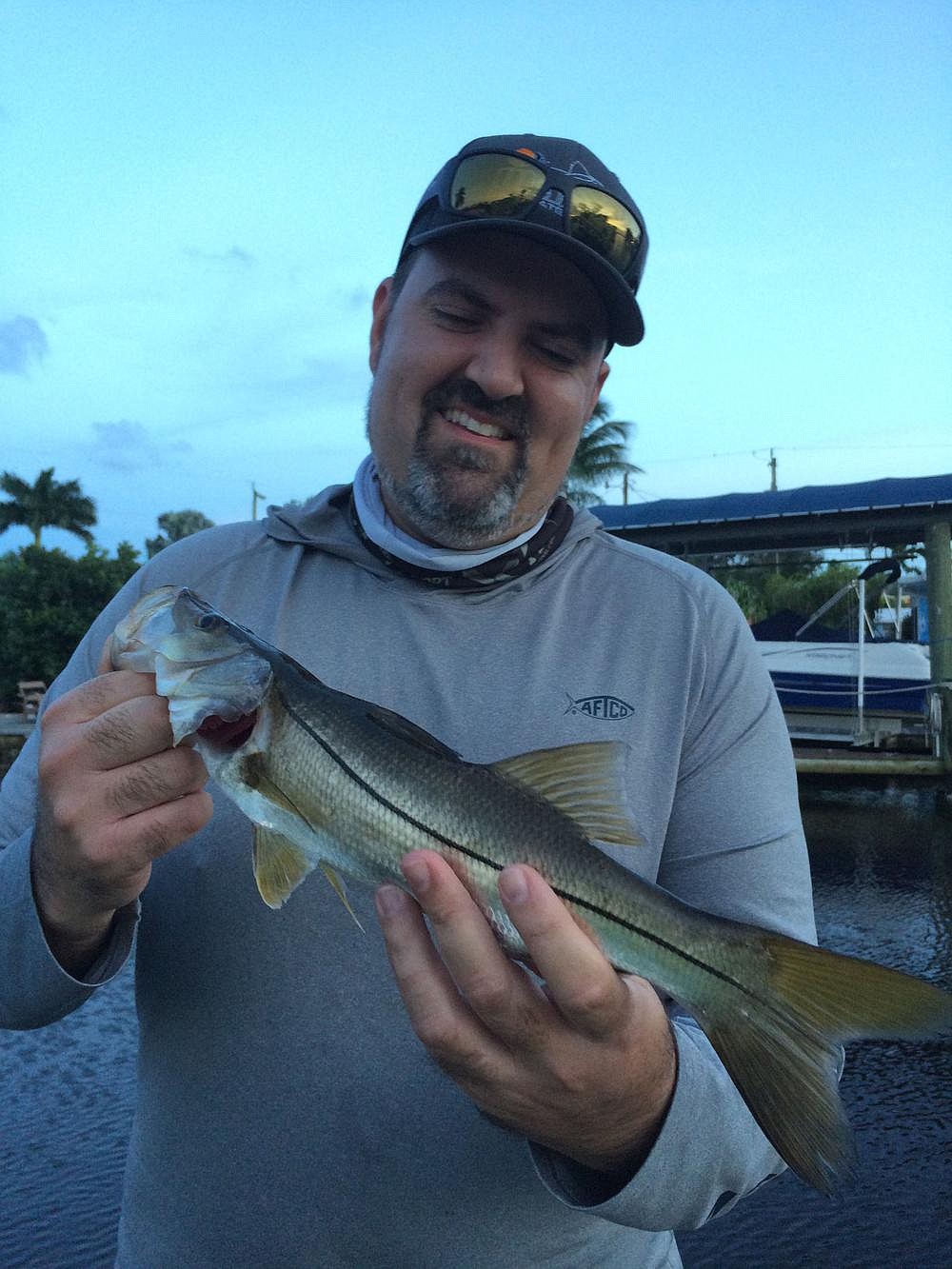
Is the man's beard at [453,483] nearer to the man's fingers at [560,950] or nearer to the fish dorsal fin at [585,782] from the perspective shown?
the fish dorsal fin at [585,782]

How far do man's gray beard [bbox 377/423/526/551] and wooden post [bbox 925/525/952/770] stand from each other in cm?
1943

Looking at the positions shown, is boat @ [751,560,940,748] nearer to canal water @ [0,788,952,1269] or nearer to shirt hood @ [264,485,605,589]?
canal water @ [0,788,952,1269]

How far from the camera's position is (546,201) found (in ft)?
8.91

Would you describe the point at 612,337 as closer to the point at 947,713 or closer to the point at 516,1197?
the point at 516,1197

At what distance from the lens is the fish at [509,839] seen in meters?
1.82

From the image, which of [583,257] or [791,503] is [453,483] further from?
[791,503]

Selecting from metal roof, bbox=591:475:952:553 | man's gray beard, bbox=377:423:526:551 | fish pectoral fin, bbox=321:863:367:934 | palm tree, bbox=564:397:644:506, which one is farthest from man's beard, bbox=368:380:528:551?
palm tree, bbox=564:397:644:506

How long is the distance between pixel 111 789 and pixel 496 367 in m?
1.52

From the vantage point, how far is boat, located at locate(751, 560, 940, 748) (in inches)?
837

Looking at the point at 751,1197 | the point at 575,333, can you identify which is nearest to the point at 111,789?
the point at 575,333

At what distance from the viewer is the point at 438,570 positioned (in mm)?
2738

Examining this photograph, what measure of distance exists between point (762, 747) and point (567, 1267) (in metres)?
1.30

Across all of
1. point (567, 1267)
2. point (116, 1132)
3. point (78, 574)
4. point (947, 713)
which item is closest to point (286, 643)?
point (567, 1267)

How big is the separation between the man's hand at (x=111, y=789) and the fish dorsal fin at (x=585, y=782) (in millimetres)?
690
